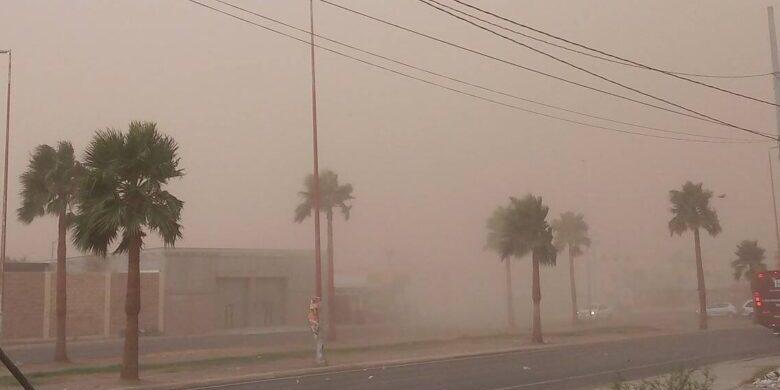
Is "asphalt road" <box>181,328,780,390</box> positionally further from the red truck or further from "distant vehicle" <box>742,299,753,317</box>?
"distant vehicle" <box>742,299,753,317</box>

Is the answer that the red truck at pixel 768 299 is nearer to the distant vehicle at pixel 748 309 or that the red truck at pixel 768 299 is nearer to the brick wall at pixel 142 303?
the distant vehicle at pixel 748 309

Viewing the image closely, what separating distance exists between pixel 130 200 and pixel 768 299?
26.9 m

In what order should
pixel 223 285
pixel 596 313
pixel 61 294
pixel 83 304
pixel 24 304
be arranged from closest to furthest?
pixel 61 294, pixel 24 304, pixel 83 304, pixel 223 285, pixel 596 313

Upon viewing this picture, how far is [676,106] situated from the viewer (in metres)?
25.8

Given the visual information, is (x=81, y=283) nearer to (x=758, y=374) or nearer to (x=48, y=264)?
(x=48, y=264)

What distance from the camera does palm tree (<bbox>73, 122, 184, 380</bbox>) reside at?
26125 mm

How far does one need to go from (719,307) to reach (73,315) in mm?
58713

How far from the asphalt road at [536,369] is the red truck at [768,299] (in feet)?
3.98

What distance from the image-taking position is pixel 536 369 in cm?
2659

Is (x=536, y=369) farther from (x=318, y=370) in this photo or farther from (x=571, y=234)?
(x=571, y=234)

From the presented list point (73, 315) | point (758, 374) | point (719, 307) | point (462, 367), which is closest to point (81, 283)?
point (73, 315)

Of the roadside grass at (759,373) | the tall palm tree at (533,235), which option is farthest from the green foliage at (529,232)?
the roadside grass at (759,373)

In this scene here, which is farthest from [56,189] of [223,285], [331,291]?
[223,285]

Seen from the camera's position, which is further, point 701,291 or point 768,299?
point 701,291
